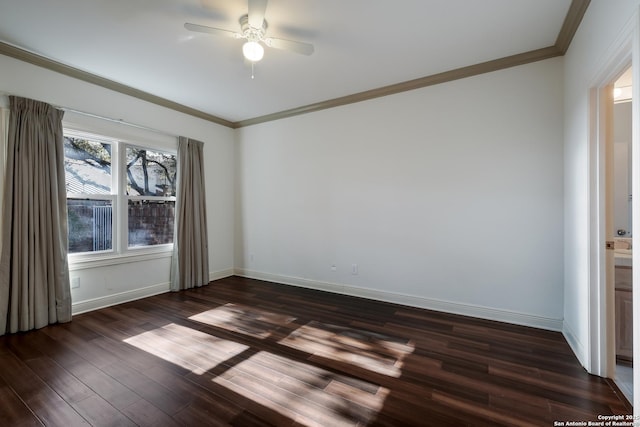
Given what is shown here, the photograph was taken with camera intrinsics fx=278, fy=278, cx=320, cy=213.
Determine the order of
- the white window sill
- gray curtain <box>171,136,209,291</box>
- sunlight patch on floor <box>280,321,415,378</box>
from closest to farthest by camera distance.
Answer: sunlight patch on floor <box>280,321,415,378</box> < the white window sill < gray curtain <box>171,136,209,291</box>

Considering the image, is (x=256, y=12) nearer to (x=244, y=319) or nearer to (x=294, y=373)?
(x=294, y=373)

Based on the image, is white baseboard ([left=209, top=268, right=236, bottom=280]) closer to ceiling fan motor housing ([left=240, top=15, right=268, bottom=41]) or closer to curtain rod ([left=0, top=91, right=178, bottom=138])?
curtain rod ([left=0, top=91, right=178, bottom=138])

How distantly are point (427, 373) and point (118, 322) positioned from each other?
10.3ft

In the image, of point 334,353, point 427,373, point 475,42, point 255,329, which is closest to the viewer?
point 427,373

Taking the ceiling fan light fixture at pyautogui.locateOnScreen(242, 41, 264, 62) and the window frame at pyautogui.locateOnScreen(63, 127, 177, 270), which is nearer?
the ceiling fan light fixture at pyautogui.locateOnScreen(242, 41, 264, 62)

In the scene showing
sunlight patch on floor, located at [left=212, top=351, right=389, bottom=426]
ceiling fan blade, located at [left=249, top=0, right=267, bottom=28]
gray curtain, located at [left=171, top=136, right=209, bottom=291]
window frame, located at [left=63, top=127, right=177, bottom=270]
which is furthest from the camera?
gray curtain, located at [left=171, top=136, right=209, bottom=291]

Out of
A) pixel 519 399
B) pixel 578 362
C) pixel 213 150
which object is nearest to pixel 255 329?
pixel 519 399

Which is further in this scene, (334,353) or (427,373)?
(334,353)

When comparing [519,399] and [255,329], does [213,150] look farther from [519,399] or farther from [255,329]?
[519,399]

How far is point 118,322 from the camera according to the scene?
118 inches

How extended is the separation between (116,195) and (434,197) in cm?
406

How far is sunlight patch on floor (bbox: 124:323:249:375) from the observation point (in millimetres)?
2219

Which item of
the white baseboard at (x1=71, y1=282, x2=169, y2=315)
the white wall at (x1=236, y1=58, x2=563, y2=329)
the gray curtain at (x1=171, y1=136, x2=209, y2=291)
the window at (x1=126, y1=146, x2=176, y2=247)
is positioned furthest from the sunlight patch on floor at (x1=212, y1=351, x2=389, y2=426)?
the window at (x1=126, y1=146, x2=176, y2=247)

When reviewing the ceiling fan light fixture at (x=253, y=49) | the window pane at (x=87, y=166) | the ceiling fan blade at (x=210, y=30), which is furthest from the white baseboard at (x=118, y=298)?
the ceiling fan light fixture at (x=253, y=49)
